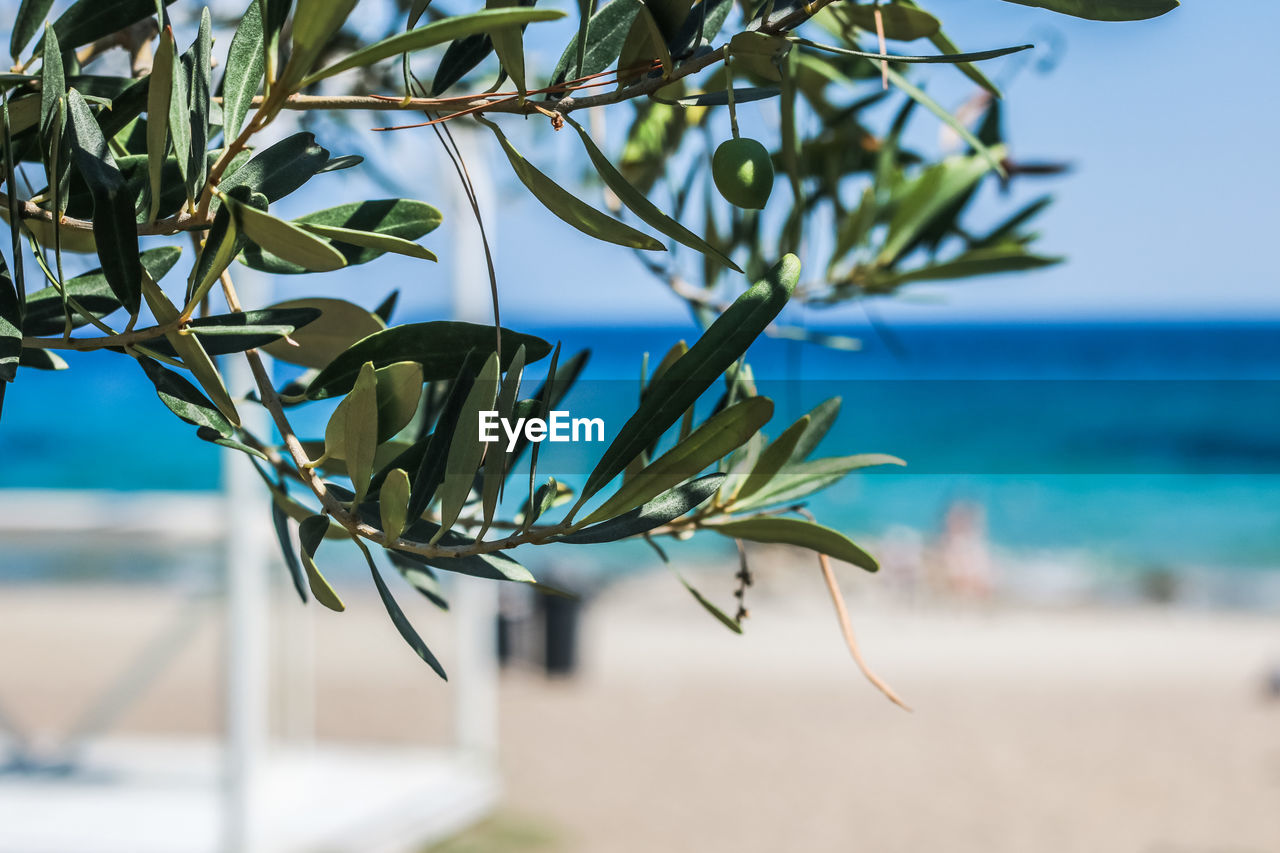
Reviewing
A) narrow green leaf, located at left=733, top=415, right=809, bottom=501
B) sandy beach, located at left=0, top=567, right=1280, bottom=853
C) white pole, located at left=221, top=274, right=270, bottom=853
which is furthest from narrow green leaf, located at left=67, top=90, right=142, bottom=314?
sandy beach, located at left=0, top=567, right=1280, bottom=853

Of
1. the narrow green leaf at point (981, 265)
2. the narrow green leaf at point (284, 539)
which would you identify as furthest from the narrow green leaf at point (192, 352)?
the narrow green leaf at point (981, 265)

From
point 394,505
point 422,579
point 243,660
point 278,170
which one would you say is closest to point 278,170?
point 278,170

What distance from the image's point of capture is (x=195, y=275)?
31 cm

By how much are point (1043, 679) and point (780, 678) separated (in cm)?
162

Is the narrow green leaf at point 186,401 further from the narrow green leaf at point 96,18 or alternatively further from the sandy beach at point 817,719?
the sandy beach at point 817,719

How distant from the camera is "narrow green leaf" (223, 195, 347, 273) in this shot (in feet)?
0.84

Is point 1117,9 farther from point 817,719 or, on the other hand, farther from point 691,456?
point 817,719

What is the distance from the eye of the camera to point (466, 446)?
0.31 metres

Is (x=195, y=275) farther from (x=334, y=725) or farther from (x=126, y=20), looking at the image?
(x=334, y=725)

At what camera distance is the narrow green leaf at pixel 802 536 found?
357 millimetres

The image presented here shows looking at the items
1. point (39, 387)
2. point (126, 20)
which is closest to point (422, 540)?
point (126, 20)

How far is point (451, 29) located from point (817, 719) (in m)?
6.00

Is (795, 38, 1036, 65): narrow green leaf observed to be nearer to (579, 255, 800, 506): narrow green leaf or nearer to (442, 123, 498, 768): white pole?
(579, 255, 800, 506): narrow green leaf

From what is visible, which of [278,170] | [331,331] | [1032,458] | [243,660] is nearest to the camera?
[278,170]
